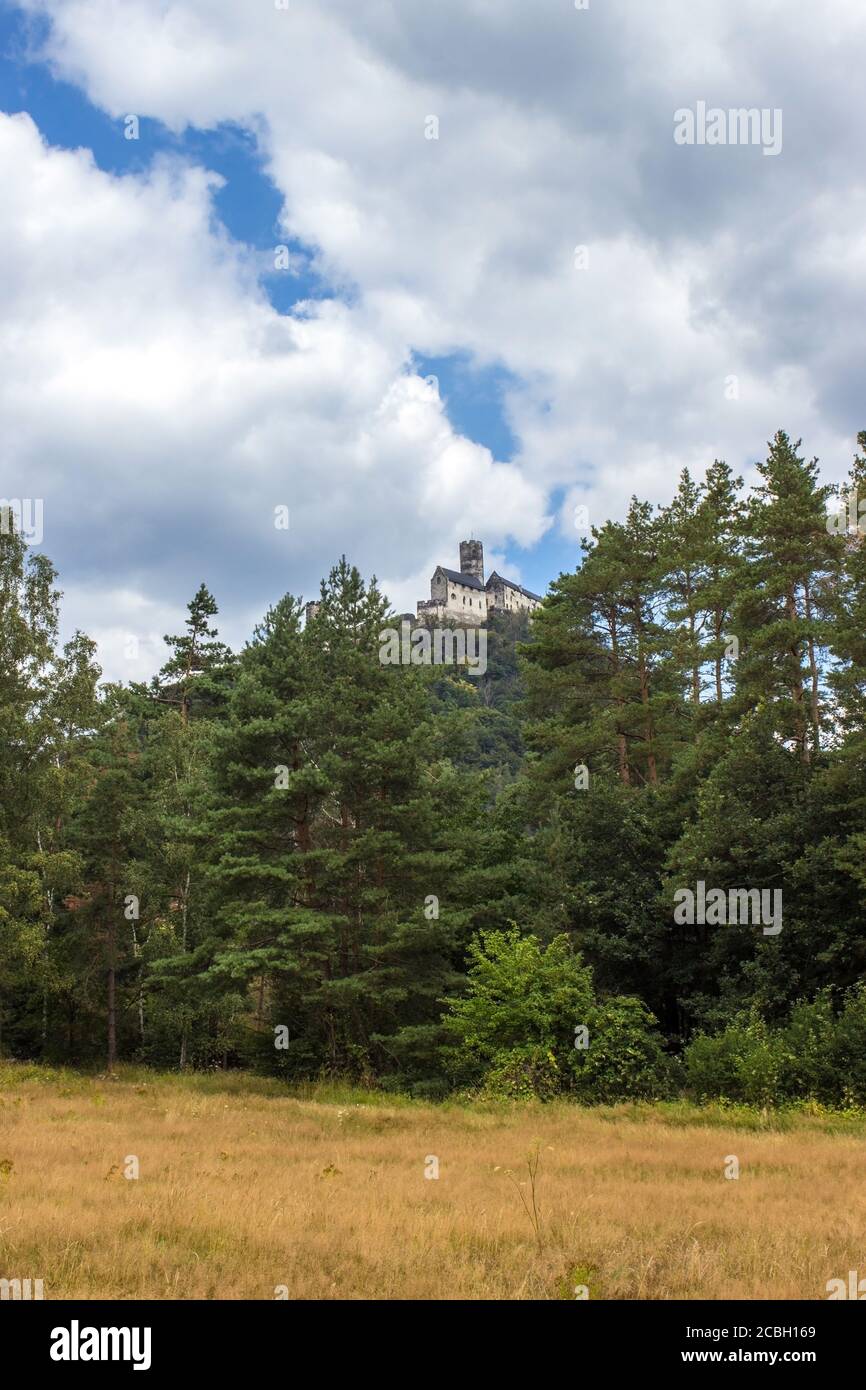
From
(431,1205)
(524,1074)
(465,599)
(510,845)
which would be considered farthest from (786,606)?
(465,599)

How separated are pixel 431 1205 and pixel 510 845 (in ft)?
75.0

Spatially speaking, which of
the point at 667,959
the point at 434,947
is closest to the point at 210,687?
the point at 434,947

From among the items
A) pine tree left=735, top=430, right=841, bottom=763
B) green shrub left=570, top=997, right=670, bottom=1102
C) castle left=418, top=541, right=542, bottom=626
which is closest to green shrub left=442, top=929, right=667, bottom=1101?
green shrub left=570, top=997, right=670, bottom=1102

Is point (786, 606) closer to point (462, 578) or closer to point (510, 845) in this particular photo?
point (510, 845)

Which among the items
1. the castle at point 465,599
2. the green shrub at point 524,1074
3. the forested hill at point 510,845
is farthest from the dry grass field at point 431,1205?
the castle at point 465,599

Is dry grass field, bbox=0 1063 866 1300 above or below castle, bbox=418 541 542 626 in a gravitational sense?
below

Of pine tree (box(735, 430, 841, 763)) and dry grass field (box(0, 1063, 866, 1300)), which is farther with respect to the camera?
pine tree (box(735, 430, 841, 763))

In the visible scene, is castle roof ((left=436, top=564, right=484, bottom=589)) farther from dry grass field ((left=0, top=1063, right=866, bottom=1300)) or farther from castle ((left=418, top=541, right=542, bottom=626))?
dry grass field ((left=0, top=1063, right=866, bottom=1300))

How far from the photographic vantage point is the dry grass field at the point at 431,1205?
824 cm

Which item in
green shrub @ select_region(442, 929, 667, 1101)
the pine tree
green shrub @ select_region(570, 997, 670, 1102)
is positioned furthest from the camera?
the pine tree

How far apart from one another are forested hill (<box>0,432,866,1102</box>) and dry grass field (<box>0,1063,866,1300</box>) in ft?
16.9

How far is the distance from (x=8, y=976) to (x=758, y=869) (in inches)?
999

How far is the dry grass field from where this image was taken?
27.0 ft

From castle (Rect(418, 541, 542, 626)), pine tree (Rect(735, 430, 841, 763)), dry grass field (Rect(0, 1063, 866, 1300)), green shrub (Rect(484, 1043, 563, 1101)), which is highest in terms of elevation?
castle (Rect(418, 541, 542, 626))
